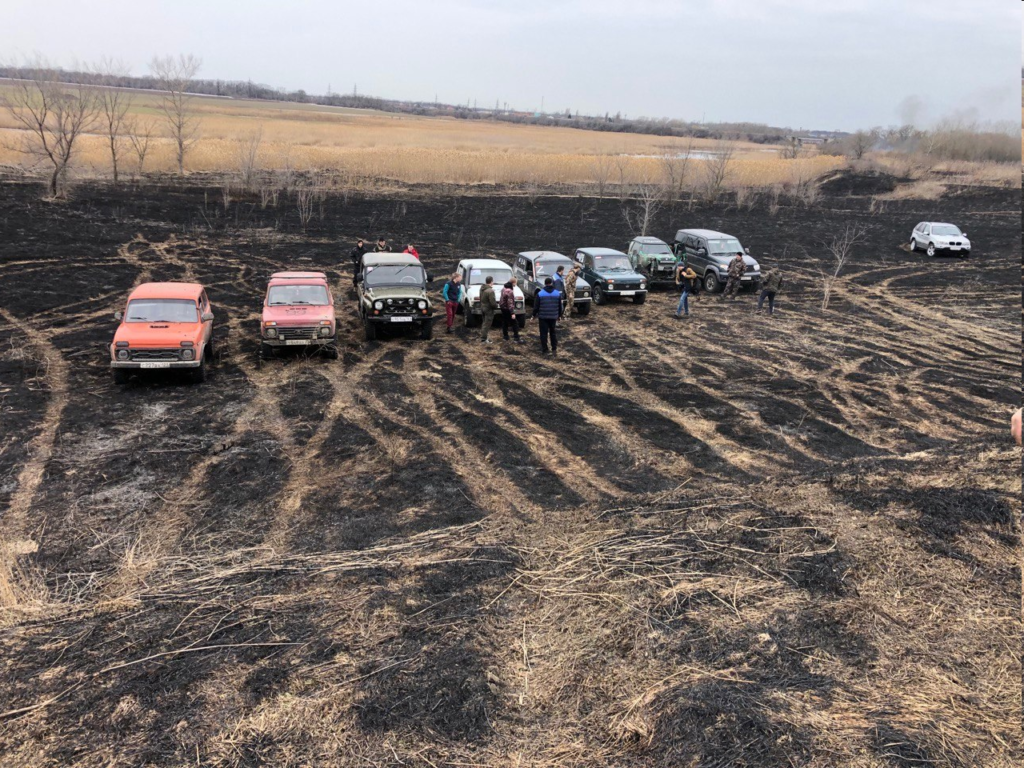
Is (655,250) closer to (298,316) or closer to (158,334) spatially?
(298,316)

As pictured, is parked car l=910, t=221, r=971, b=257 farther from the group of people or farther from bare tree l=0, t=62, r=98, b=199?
bare tree l=0, t=62, r=98, b=199

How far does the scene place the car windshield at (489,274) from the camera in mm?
17703

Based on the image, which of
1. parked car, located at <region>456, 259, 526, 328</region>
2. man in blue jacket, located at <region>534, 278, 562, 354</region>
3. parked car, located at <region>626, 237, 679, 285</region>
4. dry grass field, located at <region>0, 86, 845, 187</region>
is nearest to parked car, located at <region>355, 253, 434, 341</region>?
parked car, located at <region>456, 259, 526, 328</region>

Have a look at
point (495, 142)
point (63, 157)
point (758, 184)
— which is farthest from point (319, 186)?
point (495, 142)

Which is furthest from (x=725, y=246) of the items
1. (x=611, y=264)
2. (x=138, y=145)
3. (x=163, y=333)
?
(x=138, y=145)

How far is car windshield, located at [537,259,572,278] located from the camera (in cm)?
1931

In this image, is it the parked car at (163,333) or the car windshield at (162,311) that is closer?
the parked car at (163,333)

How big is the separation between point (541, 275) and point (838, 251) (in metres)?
14.5

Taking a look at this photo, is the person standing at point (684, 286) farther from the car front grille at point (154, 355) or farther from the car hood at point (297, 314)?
the car front grille at point (154, 355)

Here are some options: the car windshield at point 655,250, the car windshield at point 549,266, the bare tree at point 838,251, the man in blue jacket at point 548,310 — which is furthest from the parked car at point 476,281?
the bare tree at point 838,251

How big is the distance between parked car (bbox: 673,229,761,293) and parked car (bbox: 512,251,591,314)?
469cm

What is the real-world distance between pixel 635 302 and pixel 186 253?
15.5 m

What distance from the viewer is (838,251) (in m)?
27.4

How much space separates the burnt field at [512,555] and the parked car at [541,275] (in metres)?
2.54
